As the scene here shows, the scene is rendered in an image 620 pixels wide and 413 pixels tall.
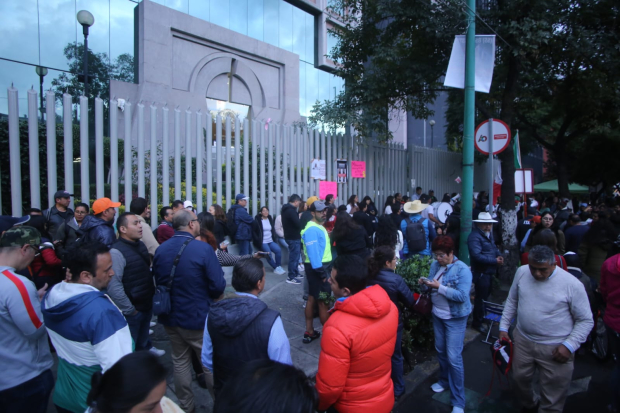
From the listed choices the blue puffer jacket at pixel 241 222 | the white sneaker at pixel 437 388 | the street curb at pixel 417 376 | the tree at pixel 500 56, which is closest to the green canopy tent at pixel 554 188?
the tree at pixel 500 56

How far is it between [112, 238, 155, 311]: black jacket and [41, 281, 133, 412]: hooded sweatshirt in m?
1.46

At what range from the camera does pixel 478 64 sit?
7.07 metres

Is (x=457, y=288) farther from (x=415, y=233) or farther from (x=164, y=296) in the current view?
(x=415, y=233)

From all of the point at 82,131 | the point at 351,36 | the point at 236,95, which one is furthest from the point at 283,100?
the point at 82,131

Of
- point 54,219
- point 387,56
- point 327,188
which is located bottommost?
point 54,219

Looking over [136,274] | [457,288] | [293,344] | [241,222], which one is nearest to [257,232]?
[241,222]

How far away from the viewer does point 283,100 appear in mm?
18297

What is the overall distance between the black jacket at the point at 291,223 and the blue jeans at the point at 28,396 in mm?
5836

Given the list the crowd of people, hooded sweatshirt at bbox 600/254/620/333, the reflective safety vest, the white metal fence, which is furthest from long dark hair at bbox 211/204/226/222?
hooded sweatshirt at bbox 600/254/620/333

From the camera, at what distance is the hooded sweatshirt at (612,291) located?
11.9 feet

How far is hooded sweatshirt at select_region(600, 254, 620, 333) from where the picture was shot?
3639 millimetres

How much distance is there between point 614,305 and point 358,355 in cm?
282

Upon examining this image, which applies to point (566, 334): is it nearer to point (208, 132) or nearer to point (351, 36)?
point (208, 132)

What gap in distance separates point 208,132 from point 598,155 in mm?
23576
